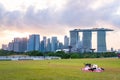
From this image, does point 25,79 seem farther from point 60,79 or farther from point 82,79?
point 82,79

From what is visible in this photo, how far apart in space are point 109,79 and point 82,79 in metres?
2.08

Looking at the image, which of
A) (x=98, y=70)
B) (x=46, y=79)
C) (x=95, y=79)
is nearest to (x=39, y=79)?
(x=46, y=79)

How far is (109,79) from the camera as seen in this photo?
25438 mm

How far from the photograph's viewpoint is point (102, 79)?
25.3 metres

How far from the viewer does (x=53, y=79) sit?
82.3 ft

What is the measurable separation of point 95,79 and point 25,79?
5376mm

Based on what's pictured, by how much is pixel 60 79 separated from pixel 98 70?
12.2 m

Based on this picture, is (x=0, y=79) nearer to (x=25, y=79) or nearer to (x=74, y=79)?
(x=25, y=79)

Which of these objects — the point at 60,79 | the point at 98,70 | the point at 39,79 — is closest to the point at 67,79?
the point at 60,79

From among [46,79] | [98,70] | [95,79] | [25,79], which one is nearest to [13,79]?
[25,79]

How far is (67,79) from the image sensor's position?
81.8ft

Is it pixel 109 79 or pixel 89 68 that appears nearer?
pixel 109 79

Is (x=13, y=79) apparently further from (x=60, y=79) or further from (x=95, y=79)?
(x=95, y=79)

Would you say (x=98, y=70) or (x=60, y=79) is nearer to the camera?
(x=60, y=79)
